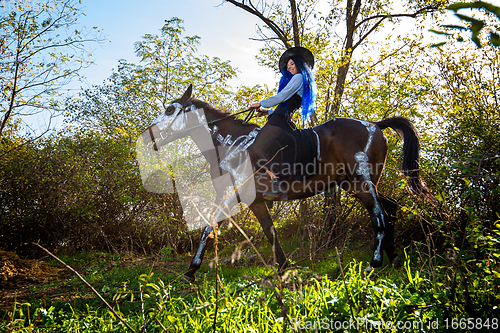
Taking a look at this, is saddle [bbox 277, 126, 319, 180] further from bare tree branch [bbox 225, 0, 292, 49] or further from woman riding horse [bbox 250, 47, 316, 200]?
bare tree branch [bbox 225, 0, 292, 49]

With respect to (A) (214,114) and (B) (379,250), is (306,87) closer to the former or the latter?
(A) (214,114)

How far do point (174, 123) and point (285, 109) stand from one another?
1.83 meters

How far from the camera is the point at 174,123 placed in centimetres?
473

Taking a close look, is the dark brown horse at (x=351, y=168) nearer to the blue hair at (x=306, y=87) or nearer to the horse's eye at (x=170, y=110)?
the blue hair at (x=306, y=87)

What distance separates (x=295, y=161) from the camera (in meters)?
4.08

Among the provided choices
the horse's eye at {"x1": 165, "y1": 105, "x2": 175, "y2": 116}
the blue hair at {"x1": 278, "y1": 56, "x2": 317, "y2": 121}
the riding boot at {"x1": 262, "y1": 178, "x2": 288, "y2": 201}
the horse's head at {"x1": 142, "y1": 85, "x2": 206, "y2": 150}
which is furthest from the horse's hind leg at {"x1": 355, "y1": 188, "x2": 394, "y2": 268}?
the horse's eye at {"x1": 165, "y1": 105, "x2": 175, "y2": 116}

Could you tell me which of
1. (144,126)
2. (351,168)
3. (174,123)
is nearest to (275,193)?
(351,168)

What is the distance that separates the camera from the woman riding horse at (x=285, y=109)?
407cm

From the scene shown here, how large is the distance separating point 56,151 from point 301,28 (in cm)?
685

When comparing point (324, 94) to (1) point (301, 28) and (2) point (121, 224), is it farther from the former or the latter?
(2) point (121, 224)

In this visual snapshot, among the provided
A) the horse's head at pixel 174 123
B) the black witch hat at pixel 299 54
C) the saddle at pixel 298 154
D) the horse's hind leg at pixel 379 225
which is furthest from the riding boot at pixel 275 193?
the black witch hat at pixel 299 54

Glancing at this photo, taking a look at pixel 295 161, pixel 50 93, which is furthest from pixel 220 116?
pixel 50 93

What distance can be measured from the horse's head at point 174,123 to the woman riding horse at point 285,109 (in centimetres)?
108

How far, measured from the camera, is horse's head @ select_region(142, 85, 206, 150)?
4.71 metres
